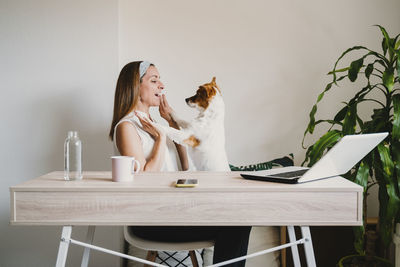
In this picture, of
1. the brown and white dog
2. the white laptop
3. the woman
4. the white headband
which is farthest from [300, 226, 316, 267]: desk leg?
the white headband

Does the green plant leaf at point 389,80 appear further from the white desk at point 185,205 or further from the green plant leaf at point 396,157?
the white desk at point 185,205

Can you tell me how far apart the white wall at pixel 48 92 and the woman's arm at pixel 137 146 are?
0.50m

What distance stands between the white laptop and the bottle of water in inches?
24.4

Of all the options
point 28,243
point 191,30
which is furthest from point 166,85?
point 28,243

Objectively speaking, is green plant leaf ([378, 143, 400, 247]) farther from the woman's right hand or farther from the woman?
the woman's right hand

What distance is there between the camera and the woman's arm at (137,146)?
1.62 m

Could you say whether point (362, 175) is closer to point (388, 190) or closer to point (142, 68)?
point (388, 190)

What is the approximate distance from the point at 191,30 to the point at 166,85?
403mm

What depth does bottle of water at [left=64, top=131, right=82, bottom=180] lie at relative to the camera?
4.31 ft

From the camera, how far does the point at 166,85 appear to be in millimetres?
2357

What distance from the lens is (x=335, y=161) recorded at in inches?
48.8

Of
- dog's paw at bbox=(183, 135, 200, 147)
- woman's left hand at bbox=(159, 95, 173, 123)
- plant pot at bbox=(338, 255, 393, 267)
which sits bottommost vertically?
plant pot at bbox=(338, 255, 393, 267)

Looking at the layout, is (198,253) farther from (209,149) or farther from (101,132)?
(101,132)

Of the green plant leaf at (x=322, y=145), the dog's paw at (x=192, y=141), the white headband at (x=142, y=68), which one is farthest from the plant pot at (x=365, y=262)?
the white headband at (x=142, y=68)
